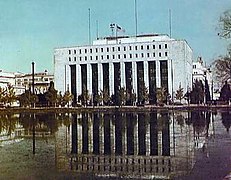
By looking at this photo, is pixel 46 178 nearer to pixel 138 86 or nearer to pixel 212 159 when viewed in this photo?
pixel 212 159

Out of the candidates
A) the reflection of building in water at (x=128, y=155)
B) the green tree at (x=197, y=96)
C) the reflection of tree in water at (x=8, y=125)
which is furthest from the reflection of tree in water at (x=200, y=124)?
the green tree at (x=197, y=96)

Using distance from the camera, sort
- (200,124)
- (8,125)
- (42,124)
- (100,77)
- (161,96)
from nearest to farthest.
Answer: (200,124)
(42,124)
(8,125)
(161,96)
(100,77)

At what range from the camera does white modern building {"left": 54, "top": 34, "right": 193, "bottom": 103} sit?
4373 inches

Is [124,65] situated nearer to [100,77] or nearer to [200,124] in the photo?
[100,77]

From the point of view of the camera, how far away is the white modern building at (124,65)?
364 ft

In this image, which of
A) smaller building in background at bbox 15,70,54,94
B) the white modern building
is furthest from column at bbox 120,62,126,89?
smaller building in background at bbox 15,70,54,94

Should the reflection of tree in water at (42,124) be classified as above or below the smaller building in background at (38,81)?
below

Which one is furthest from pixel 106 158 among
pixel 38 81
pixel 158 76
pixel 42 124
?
pixel 38 81

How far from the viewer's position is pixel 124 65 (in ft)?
376

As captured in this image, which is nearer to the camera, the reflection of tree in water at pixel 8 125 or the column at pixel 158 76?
the reflection of tree in water at pixel 8 125

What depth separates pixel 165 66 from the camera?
11294 cm

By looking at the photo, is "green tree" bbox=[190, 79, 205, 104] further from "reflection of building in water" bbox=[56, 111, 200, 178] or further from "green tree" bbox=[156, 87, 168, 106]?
"reflection of building in water" bbox=[56, 111, 200, 178]

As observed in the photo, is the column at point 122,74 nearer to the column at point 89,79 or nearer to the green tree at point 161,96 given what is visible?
the column at point 89,79

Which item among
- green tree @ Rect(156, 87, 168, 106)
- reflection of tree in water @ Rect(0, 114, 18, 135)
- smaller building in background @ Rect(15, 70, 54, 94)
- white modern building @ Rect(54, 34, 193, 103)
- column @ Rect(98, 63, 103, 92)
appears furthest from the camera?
smaller building in background @ Rect(15, 70, 54, 94)
